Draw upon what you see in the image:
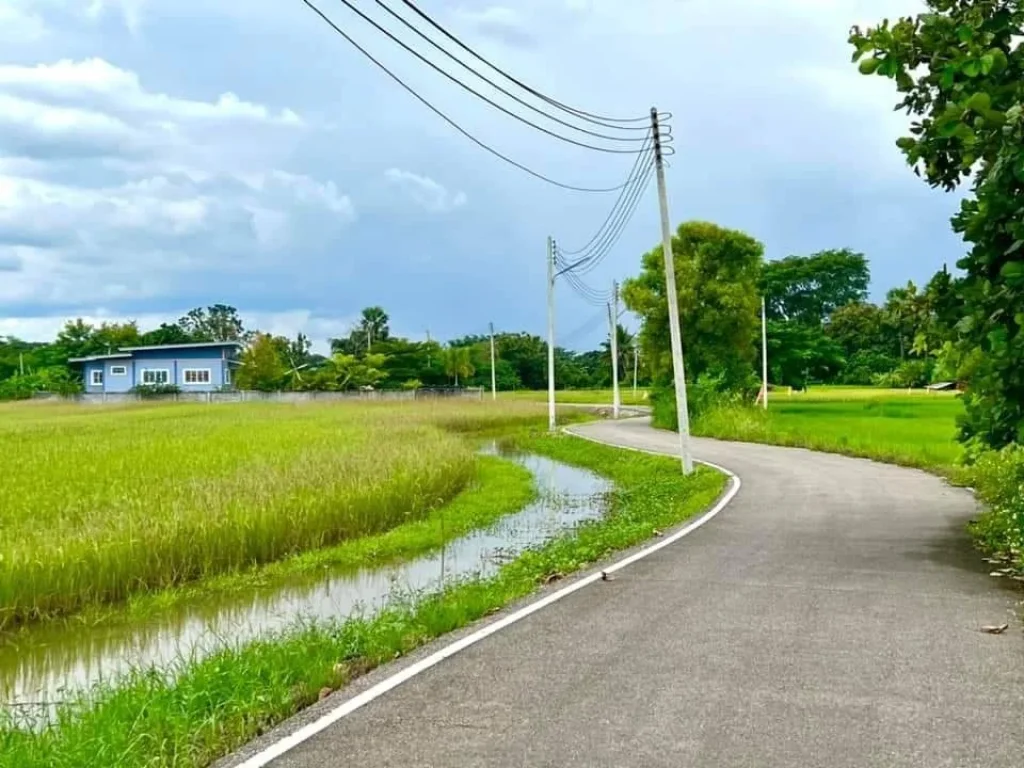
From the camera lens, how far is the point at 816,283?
3688 inches

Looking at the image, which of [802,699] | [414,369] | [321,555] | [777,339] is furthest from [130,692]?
[414,369]

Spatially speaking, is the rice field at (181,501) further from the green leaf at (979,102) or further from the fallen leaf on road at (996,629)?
the green leaf at (979,102)

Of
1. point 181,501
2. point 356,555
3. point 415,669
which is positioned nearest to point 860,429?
point 356,555

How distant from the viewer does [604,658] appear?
21.7 feet

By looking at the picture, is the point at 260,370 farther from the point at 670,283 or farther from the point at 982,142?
the point at 982,142

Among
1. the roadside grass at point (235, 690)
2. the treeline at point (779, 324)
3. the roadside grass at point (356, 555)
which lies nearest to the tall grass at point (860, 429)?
the treeline at point (779, 324)

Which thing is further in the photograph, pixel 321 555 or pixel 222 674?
pixel 321 555

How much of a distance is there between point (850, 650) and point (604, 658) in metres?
1.73

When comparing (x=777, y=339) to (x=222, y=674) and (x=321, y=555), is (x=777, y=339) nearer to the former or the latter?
(x=321, y=555)

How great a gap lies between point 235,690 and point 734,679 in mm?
3117

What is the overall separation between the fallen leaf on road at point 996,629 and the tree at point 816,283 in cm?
8702

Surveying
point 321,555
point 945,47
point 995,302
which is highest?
point 945,47

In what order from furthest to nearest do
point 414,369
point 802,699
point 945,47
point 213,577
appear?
point 414,369 → point 213,577 → point 945,47 → point 802,699

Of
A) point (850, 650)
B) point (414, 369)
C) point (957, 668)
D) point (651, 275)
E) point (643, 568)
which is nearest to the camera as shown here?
point (957, 668)
